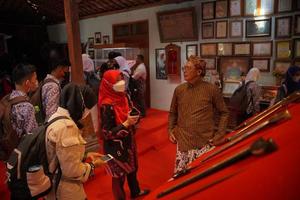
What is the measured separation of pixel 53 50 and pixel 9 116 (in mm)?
728

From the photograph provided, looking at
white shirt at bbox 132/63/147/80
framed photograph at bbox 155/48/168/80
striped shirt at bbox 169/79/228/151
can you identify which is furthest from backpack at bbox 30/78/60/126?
framed photograph at bbox 155/48/168/80

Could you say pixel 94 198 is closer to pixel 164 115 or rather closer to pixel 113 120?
pixel 113 120

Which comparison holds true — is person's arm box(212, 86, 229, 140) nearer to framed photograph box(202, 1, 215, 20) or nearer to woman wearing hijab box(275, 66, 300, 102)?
woman wearing hijab box(275, 66, 300, 102)

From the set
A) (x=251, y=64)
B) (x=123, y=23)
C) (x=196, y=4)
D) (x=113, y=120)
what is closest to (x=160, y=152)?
(x=113, y=120)

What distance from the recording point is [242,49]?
5.32 m

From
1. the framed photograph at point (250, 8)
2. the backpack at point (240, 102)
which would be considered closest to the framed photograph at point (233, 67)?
the framed photograph at point (250, 8)

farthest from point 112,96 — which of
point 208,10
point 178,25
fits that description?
point 178,25

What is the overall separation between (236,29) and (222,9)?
526mm

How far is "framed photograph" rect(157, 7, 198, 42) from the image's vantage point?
19.6ft

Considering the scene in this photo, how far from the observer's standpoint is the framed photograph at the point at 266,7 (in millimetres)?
4793

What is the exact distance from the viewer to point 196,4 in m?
5.92

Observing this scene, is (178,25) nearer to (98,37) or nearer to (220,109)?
(98,37)

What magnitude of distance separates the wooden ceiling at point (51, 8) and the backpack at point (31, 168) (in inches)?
209

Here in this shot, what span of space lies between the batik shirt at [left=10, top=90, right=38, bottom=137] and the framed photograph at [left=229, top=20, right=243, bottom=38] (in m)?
4.33
